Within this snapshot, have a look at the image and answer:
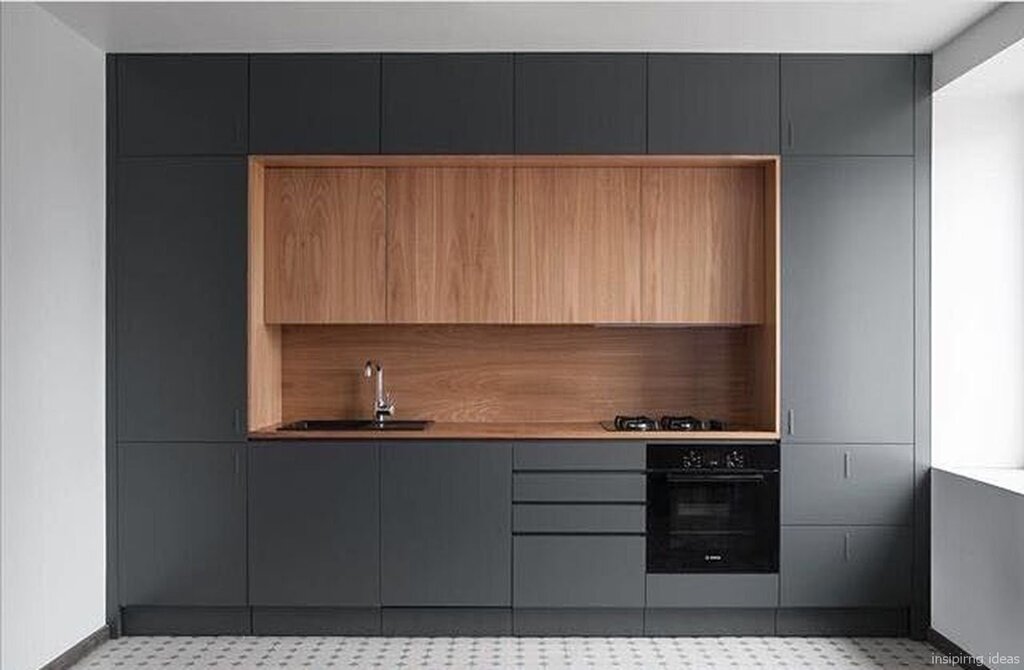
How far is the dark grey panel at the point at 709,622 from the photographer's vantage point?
19.8 feet

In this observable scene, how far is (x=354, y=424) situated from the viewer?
6574mm

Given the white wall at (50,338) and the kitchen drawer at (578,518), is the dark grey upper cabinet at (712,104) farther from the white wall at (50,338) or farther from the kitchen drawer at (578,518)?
the white wall at (50,338)

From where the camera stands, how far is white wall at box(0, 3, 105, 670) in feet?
16.2

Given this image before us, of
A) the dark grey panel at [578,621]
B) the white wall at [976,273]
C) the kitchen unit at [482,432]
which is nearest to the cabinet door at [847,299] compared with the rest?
the kitchen unit at [482,432]

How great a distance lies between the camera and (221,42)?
5.82 m

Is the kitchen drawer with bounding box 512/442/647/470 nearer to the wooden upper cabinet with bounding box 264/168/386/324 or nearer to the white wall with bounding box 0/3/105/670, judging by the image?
the wooden upper cabinet with bounding box 264/168/386/324

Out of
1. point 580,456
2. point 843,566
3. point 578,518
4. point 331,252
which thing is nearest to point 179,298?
point 331,252

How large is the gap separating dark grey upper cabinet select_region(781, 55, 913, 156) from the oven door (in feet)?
4.60

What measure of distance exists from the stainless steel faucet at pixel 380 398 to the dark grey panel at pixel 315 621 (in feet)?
2.98

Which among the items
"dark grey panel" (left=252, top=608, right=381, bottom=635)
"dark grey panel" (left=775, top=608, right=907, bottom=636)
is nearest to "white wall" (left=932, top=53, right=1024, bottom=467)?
"dark grey panel" (left=775, top=608, right=907, bottom=636)

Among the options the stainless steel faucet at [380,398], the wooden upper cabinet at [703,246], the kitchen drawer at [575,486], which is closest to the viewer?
the kitchen drawer at [575,486]

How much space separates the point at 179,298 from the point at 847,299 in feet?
9.10

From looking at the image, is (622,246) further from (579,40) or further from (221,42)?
(221,42)

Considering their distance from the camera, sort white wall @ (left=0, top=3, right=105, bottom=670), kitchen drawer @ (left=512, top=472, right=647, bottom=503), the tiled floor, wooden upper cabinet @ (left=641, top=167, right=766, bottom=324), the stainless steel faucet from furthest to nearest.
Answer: the stainless steel faucet < wooden upper cabinet @ (left=641, top=167, right=766, bottom=324) < kitchen drawer @ (left=512, top=472, right=647, bottom=503) < the tiled floor < white wall @ (left=0, top=3, right=105, bottom=670)
